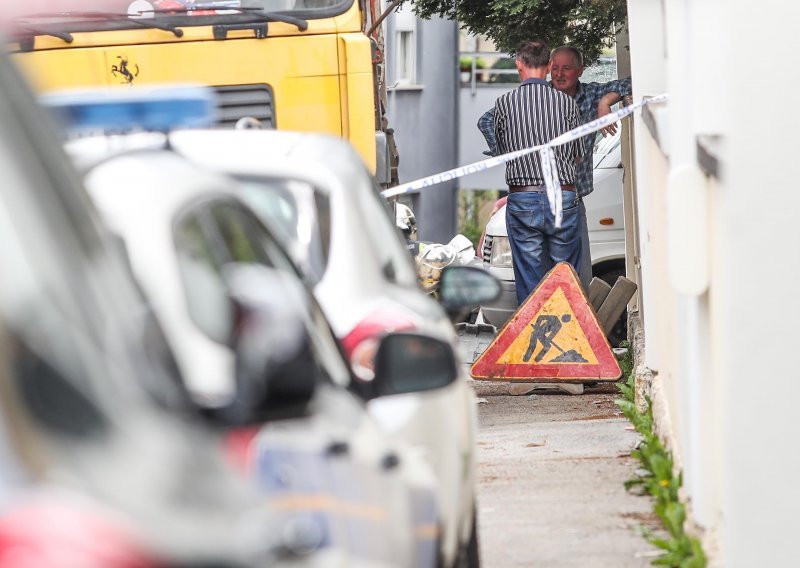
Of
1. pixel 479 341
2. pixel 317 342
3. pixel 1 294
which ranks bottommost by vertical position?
pixel 479 341

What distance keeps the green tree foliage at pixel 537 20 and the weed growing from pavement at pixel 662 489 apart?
5.80 metres

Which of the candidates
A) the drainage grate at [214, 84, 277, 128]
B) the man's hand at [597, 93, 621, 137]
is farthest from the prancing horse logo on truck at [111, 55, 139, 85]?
the man's hand at [597, 93, 621, 137]

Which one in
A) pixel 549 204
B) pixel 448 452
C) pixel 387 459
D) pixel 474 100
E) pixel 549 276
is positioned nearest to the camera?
pixel 387 459

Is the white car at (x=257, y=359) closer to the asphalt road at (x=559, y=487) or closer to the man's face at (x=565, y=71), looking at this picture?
the asphalt road at (x=559, y=487)

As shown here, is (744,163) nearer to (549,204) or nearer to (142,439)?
(142,439)

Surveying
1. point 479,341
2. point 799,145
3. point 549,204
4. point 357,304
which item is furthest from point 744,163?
point 479,341

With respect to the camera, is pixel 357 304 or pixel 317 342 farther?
pixel 357 304

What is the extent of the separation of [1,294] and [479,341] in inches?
492

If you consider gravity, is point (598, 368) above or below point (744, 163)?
below

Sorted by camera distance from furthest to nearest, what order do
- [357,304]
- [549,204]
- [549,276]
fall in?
[549,204], [549,276], [357,304]

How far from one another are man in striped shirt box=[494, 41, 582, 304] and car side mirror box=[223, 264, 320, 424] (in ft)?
28.3

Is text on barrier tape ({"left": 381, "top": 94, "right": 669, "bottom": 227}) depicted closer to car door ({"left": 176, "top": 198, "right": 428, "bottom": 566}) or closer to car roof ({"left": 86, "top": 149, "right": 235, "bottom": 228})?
car door ({"left": 176, "top": 198, "right": 428, "bottom": 566})

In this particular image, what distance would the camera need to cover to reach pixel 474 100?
116ft

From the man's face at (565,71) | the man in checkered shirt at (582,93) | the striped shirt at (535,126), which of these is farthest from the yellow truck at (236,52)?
the man's face at (565,71)
